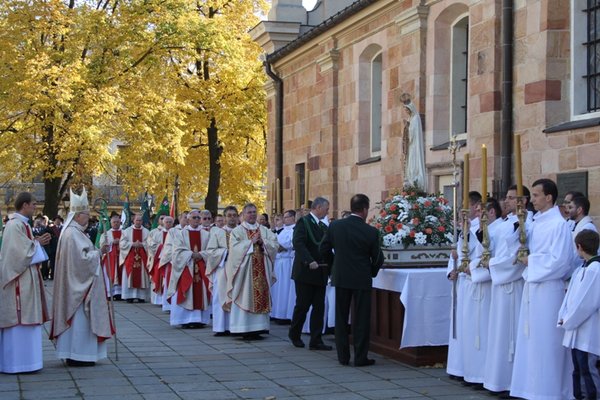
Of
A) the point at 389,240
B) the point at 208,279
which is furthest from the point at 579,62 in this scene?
the point at 208,279

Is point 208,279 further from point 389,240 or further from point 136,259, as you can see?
point 136,259

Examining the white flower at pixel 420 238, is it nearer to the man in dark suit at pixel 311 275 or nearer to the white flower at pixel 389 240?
the white flower at pixel 389 240

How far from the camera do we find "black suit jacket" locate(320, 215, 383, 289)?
11203 millimetres

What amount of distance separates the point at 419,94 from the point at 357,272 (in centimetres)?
801

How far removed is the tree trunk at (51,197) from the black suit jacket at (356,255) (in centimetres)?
2077

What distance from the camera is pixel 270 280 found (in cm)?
1416

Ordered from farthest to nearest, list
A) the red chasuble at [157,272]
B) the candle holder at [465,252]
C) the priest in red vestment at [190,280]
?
the red chasuble at [157,272], the priest in red vestment at [190,280], the candle holder at [465,252]

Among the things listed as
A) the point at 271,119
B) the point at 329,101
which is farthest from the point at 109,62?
the point at 329,101

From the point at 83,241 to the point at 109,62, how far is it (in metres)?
19.0

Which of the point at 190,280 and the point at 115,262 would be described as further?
the point at 115,262

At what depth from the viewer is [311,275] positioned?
12.9 metres

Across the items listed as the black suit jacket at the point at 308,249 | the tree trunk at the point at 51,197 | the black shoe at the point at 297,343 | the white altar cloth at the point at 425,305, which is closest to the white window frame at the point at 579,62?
the black suit jacket at the point at 308,249

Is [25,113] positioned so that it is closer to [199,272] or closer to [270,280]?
[199,272]

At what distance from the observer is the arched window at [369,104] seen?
22156mm
